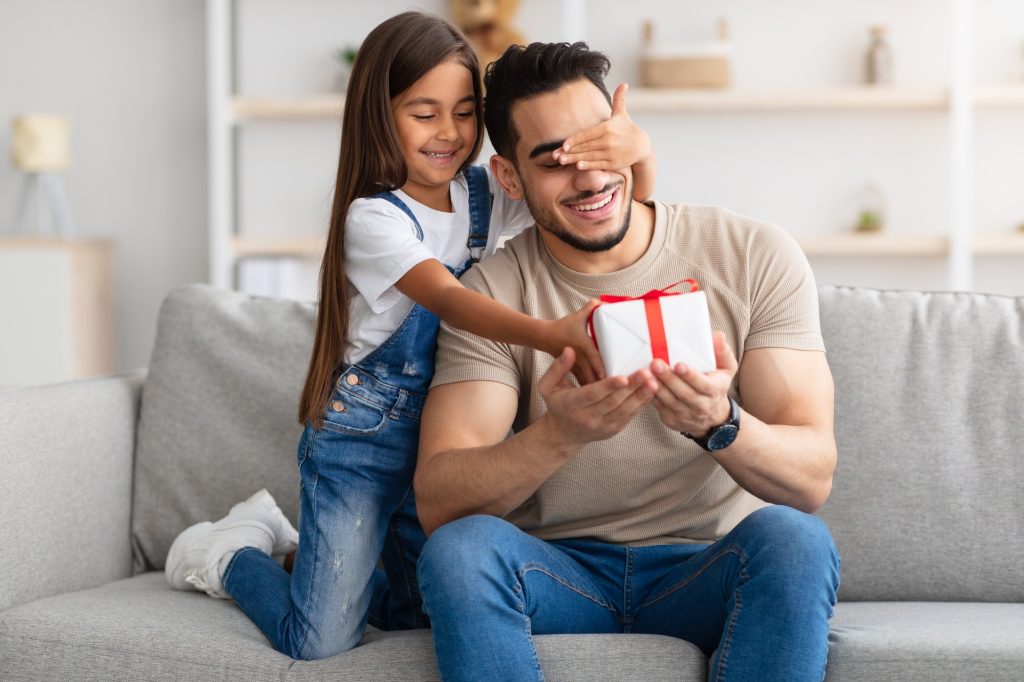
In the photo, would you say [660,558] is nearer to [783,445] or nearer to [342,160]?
[783,445]

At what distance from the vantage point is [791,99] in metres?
4.02

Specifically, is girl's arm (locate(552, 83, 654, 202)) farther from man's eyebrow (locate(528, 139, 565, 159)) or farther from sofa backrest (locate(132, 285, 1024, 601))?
sofa backrest (locate(132, 285, 1024, 601))

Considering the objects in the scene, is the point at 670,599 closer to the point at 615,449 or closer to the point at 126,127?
the point at 615,449

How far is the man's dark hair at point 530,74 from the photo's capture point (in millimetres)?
1644

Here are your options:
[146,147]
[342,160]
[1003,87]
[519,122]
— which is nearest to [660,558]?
[519,122]

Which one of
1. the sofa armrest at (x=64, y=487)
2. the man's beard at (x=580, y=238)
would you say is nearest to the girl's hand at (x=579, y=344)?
the man's beard at (x=580, y=238)

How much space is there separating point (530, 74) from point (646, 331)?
1.81ft

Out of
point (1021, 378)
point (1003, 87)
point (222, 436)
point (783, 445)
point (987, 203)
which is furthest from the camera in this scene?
point (987, 203)

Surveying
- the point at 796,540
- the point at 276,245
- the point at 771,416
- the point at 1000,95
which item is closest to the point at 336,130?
the point at 276,245

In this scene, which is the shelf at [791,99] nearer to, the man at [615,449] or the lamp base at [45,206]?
the lamp base at [45,206]

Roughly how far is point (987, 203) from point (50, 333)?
3.54m

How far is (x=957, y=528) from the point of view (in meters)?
1.75

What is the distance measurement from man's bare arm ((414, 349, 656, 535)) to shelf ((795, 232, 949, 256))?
8.59 ft

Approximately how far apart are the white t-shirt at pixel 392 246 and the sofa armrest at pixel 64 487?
1.75ft
